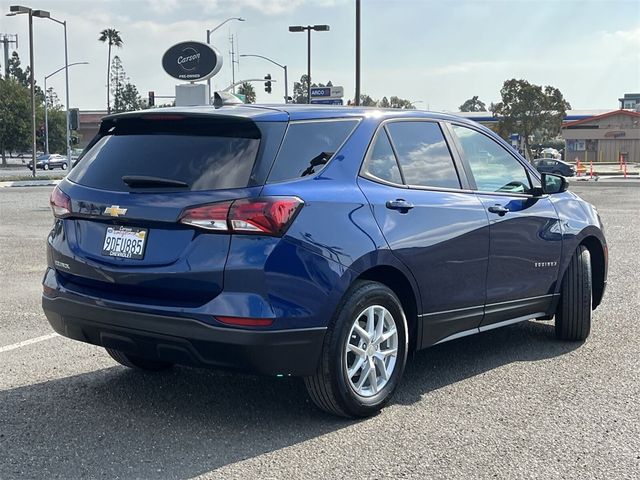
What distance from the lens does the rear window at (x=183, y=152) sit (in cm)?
402

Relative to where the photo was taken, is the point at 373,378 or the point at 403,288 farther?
the point at 403,288

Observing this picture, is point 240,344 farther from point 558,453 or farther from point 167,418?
point 558,453

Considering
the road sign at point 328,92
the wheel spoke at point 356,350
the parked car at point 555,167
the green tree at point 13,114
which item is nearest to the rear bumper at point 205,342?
the wheel spoke at point 356,350

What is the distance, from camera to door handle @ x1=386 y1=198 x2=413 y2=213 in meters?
4.52

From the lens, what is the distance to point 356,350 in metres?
4.34

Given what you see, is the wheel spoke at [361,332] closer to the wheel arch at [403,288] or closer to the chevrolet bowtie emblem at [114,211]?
the wheel arch at [403,288]

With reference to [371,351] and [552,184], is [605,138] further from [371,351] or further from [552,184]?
[371,351]

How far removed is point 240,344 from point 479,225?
2041mm

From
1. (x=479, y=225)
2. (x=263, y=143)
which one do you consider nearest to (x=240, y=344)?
(x=263, y=143)

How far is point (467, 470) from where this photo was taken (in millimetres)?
3703

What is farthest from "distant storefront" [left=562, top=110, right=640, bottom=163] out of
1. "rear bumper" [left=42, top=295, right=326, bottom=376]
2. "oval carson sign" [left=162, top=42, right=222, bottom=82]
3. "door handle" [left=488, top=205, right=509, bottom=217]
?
"rear bumper" [left=42, top=295, right=326, bottom=376]

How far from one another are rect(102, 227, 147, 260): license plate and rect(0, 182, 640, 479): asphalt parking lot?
0.95 metres

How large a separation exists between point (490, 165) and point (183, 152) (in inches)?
95.9

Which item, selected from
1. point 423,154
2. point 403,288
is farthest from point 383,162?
point 403,288
